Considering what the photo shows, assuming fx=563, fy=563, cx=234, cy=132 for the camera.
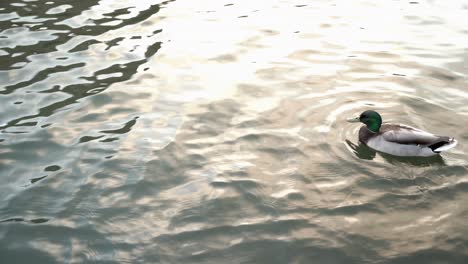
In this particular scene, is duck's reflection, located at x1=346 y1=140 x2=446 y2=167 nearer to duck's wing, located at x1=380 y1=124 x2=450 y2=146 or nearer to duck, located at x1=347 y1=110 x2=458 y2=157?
duck, located at x1=347 y1=110 x2=458 y2=157

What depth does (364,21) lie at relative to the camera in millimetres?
11320

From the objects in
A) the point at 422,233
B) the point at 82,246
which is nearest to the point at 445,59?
the point at 422,233

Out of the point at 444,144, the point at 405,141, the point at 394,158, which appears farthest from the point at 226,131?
the point at 444,144

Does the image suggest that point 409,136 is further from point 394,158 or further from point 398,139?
point 394,158

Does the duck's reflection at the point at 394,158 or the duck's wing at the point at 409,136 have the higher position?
the duck's wing at the point at 409,136

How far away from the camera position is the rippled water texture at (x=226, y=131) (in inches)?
229

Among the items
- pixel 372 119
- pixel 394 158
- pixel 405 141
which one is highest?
pixel 372 119

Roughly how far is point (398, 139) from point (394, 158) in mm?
297

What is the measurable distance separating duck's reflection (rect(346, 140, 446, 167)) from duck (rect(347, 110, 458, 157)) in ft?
0.17

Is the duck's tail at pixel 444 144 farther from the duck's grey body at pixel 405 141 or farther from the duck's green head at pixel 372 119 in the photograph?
the duck's green head at pixel 372 119

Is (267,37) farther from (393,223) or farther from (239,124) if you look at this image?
(393,223)

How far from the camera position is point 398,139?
712 centimetres

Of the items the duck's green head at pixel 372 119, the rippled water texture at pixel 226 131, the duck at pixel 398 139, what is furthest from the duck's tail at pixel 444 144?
the duck's green head at pixel 372 119

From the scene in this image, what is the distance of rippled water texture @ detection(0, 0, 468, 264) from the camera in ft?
19.1
